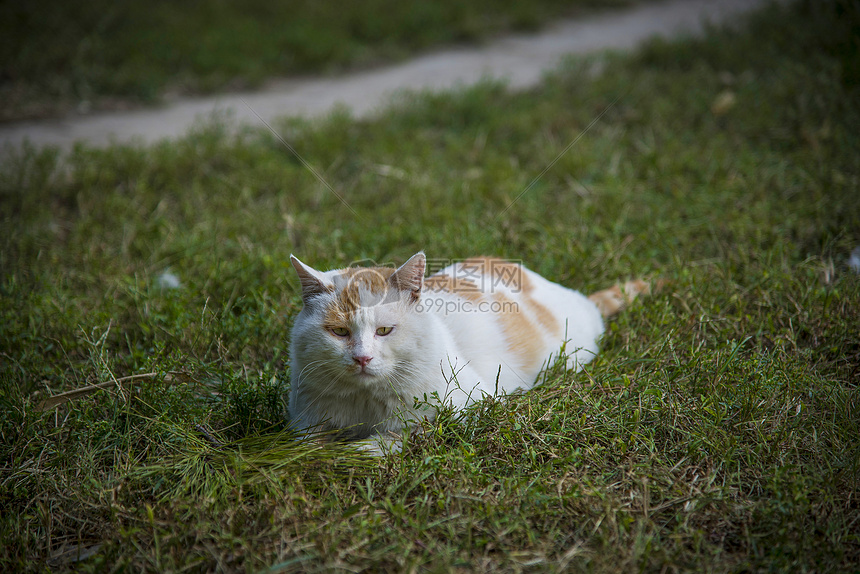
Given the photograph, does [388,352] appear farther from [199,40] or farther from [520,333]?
[199,40]

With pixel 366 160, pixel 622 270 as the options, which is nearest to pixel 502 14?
pixel 366 160

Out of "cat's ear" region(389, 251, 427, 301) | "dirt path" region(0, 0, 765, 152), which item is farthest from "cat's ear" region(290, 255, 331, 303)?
"dirt path" region(0, 0, 765, 152)

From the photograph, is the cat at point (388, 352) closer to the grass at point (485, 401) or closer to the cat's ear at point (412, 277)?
the cat's ear at point (412, 277)

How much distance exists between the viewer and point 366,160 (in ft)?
14.0

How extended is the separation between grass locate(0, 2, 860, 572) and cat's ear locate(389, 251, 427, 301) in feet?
1.53

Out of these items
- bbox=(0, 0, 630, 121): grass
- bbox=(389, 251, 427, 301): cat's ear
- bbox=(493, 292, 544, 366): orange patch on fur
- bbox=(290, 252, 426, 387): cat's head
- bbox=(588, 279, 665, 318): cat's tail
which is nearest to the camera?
bbox=(290, 252, 426, 387): cat's head

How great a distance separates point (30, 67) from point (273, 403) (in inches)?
198

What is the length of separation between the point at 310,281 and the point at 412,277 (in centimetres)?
35

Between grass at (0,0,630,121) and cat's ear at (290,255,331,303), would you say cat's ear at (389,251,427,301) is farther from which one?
grass at (0,0,630,121)

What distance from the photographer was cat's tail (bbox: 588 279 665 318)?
269 centimetres

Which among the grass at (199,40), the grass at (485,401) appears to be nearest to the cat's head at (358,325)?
the grass at (485,401)

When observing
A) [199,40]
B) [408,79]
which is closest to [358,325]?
[408,79]

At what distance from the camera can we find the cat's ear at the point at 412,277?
1.99 metres

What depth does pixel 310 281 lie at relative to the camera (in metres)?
2.00
